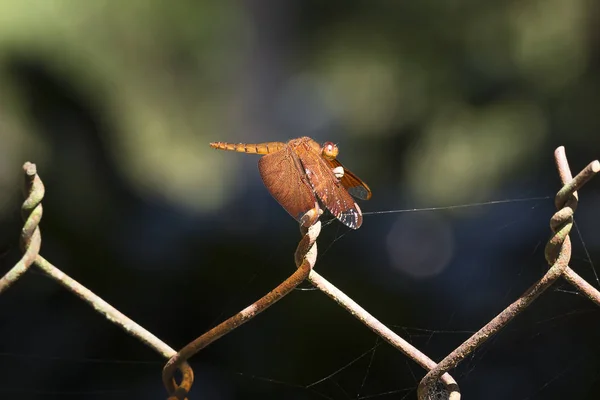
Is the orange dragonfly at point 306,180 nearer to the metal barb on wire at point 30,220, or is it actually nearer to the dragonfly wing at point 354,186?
the dragonfly wing at point 354,186

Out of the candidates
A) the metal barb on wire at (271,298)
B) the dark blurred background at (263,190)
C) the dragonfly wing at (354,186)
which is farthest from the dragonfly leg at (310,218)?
the dark blurred background at (263,190)

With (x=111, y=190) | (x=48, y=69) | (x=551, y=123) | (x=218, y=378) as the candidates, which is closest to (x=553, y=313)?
(x=551, y=123)

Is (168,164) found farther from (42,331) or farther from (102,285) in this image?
(42,331)

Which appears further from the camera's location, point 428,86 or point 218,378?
point 428,86

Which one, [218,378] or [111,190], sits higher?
[111,190]

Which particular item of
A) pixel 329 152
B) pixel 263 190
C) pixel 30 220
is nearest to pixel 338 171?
pixel 329 152

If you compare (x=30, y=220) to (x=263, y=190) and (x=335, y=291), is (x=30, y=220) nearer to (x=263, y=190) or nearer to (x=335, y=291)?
(x=335, y=291)

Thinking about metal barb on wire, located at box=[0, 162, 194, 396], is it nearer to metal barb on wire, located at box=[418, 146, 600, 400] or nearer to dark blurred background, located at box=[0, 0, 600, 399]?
metal barb on wire, located at box=[418, 146, 600, 400]
